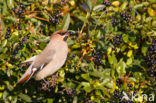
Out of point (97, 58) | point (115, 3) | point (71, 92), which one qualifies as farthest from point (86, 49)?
point (115, 3)

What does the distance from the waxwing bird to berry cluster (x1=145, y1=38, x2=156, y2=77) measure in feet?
3.02

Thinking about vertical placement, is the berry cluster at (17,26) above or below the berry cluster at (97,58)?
above

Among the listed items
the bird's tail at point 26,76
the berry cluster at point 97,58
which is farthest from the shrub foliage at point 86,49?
the bird's tail at point 26,76

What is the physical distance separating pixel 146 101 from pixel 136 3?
1.19 metres

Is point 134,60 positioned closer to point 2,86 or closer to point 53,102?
point 53,102

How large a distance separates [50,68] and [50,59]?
0.48ft

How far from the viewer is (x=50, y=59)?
4199mm

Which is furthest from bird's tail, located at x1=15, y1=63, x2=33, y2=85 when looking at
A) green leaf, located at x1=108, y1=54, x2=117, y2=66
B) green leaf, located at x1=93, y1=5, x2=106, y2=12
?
green leaf, located at x1=93, y1=5, x2=106, y2=12

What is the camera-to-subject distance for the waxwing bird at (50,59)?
13.3ft

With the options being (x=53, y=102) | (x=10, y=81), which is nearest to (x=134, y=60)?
(x=53, y=102)

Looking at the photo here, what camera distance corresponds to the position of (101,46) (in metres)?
4.21

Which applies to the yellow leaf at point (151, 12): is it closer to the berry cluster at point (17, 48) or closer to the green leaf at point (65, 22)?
the green leaf at point (65, 22)

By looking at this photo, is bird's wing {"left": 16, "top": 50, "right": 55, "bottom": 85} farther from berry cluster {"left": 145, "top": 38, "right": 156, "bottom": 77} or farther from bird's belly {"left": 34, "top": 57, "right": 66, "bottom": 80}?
berry cluster {"left": 145, "top": 38, "right": 156, "bottom": 77}

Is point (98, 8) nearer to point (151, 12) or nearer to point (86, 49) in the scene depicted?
point (86, 49)
